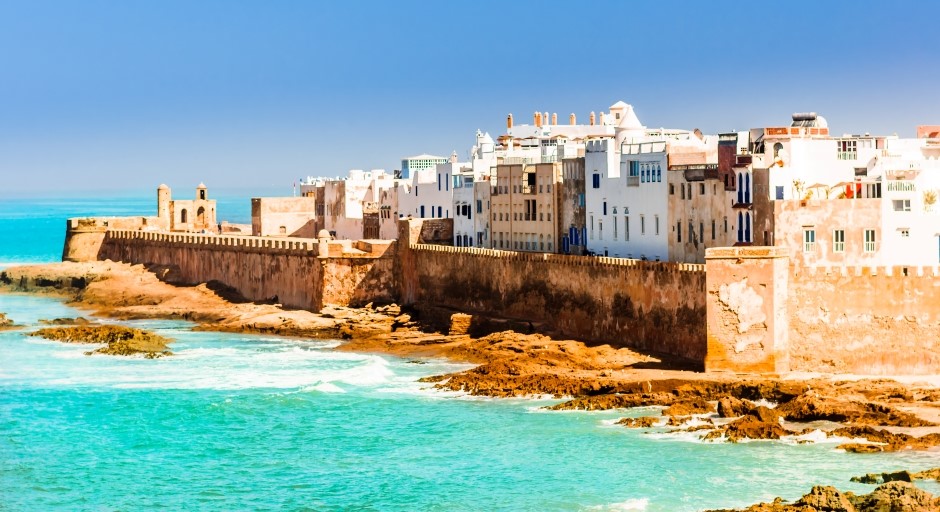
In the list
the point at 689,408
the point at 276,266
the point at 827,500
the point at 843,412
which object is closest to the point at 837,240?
the point at 843,412

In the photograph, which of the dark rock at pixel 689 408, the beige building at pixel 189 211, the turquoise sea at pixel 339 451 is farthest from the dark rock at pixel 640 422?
the beige building at pixel 189 211

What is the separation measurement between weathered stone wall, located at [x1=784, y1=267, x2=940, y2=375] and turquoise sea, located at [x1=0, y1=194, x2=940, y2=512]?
25.0 feet

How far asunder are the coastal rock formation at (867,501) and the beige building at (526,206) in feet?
98.8

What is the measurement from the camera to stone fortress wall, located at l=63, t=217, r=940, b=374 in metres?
46.6

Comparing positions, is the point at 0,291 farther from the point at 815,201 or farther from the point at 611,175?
the point at 815,201

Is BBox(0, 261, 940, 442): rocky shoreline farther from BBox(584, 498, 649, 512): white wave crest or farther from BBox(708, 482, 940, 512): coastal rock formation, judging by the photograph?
BBox(584, 498, 649, 512): white wave crest

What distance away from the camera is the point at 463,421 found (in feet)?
146

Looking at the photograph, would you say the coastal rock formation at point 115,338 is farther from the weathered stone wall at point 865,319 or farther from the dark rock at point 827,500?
the dark rock at point 827,500

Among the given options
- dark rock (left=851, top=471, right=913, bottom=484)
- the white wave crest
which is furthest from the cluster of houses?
the white wave crest

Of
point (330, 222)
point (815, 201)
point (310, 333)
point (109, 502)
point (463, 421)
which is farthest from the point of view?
point (330, 222)

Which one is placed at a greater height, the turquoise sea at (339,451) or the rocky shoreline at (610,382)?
the rocky shoreline at (610,382)

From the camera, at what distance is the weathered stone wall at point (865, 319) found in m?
46.3

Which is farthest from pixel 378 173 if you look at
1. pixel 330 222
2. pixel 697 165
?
pixel 697 165

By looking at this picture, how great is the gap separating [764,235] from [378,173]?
43905mm
